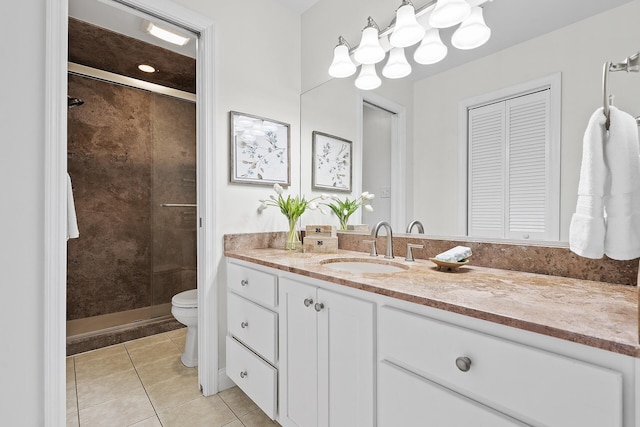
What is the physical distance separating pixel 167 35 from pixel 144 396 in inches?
88.2

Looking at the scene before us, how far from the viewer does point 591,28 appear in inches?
40.6

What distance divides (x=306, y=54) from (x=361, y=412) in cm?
217

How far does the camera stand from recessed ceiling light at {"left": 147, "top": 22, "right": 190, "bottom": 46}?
197 centimetres

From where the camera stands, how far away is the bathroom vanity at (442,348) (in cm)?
58

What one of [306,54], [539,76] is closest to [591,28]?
[539,76]

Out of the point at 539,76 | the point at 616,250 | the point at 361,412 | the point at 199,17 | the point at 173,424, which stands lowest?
the point at 173,424

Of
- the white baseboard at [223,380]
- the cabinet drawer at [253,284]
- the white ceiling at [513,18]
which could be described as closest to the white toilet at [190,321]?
the white baseboard at [223,380]

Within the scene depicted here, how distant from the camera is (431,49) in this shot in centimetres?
148

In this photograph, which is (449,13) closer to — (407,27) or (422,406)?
(407,27)

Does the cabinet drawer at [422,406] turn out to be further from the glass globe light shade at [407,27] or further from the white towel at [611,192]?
the glass globe light shade at [407,27]

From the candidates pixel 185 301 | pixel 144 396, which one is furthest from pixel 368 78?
pixel 144 396

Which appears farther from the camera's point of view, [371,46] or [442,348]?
[371,46]

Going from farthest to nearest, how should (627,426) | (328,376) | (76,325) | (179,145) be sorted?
(179,145) < (76,325) < (328,376) < (627,426)

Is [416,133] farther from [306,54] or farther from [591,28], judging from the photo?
[306,54]
